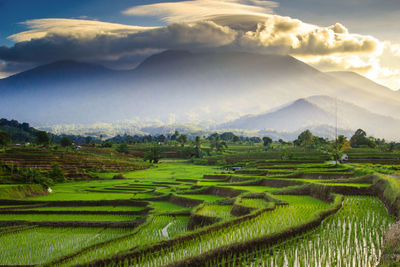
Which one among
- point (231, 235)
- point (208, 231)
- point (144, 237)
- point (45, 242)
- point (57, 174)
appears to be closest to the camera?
point (231, 235)

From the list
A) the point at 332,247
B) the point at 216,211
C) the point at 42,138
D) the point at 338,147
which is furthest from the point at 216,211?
the point at 42,138

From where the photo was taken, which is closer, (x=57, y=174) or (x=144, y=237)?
(x=144, y=237)

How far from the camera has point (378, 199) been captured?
1766cm

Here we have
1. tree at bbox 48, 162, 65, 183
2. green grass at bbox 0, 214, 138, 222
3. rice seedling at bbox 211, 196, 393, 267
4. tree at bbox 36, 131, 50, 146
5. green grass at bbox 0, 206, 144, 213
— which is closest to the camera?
rice seedling at bbox 211, 196, 393, 267

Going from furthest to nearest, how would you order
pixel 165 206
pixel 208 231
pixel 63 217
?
pixel 165 206, pixel 63 217, pixel 208 231

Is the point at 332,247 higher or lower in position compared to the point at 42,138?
lower

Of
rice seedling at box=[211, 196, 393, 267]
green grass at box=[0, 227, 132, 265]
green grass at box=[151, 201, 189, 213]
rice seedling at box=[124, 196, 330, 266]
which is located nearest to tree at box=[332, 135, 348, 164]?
green grass at box=[151, 201, 189, 213]

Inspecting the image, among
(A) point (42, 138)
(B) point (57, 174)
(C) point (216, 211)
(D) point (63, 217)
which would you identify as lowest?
(D) point (63, 217)

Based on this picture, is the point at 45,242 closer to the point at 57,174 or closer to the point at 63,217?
the point at 63,217

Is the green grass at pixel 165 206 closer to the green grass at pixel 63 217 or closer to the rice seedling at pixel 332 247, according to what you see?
the green grass at pixel 63 217

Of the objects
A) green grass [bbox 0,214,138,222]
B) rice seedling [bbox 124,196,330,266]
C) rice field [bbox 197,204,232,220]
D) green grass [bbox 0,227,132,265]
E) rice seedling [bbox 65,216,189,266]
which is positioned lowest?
green grass [bbox 0,214,138,222]

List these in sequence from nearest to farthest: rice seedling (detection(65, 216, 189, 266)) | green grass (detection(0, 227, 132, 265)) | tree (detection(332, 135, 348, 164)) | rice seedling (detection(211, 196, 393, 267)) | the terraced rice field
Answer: rice seedling (detection(211, 196, 393, 267)) < the terraced rice field < rice seedling (detection(65, 216, 189, 266)) < green grass (detection(0, 227, 132, 265)) < tree (detection(332, 135, 348, 164))

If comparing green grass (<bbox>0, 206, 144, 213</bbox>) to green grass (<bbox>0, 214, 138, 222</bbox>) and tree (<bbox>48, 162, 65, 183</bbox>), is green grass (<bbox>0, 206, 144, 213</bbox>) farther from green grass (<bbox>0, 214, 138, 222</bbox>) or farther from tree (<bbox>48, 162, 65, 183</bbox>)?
tree (<bbox>48, 162, 65, 183</bbox>)

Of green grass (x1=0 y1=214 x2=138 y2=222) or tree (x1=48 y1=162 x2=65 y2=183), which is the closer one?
green grass (x1=0 y1=214 x2=138 y2=222)
